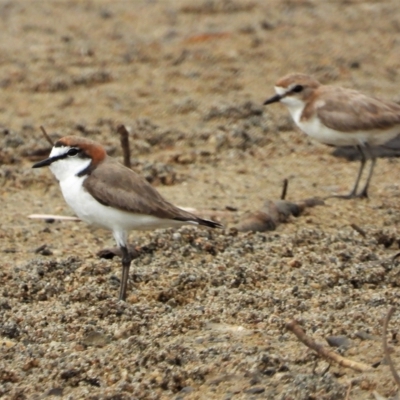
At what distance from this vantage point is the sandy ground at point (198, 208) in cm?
472

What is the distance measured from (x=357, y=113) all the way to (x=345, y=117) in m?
0.10

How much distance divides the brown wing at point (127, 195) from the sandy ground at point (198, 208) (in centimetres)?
37

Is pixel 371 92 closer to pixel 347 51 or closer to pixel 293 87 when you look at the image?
pixel 347 51

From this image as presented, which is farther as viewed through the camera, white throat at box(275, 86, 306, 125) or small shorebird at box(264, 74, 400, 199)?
white throat at box(275, 86, 306, 125)

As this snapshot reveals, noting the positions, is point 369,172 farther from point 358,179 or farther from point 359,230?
point 359,230

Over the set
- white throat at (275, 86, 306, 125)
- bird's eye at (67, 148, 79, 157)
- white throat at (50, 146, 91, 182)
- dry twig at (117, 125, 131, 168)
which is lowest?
white throat at (275, 86, 306, 125)

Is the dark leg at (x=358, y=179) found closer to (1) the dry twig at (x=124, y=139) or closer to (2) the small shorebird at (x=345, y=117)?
(2) the small shorebird at (x=345, y=117)

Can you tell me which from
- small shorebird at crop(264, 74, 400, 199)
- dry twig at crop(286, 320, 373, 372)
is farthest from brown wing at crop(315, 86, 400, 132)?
dry twig at crop(286, 320, 373, 372)

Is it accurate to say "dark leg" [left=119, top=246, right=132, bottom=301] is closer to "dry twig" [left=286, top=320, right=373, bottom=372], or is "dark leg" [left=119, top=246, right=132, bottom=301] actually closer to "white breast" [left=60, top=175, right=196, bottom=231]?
"white breast" [left=60, top=175, right=196, bottom=231]

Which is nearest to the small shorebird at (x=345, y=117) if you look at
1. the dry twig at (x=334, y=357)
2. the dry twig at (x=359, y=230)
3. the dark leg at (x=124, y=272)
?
the dry twig at (x=359, y=230)

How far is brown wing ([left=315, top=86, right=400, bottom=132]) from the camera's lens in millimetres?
8045

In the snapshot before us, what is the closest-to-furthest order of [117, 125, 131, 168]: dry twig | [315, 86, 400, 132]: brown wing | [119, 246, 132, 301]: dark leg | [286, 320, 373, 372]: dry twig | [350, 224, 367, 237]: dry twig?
[286, 320, 373, 372]: dry twig < [119, 246, 132, 301]: dark leg < [350, 224, 367, 237]: dry twig < [117, 125, 131, 168]: dry twig < [315, 86, 400, 132]: brown wing

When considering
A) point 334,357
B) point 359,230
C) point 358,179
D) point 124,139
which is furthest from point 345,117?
point 334,357

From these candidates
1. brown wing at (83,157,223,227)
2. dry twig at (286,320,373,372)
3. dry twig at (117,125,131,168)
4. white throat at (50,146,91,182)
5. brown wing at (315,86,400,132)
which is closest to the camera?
dry twig at (286,320,373,372)
